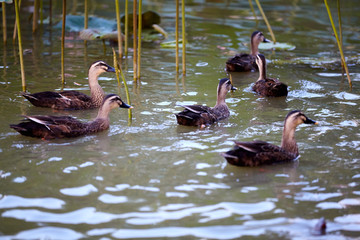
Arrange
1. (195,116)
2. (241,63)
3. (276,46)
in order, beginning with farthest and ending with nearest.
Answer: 1. (276,46)
2. (241,63)
3. (195,116)

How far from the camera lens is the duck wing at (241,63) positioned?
11867 mm

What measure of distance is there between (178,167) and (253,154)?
94cm

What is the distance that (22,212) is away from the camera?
18.0 ft

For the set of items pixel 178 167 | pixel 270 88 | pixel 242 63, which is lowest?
pixel 178 167

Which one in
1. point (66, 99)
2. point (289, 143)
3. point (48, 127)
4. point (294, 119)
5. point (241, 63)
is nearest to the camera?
point (289, 143)

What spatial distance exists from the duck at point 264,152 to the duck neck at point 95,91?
11.5ft

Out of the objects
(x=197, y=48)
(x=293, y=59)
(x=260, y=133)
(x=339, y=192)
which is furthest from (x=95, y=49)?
(x=339, y=192)

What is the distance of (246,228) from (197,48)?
29.8 feet

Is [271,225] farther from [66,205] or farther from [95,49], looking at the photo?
[95,49]

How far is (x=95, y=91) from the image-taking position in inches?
381

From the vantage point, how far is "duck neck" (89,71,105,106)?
31.5 feet

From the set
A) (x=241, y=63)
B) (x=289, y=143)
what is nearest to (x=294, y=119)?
(x=289, y=143)

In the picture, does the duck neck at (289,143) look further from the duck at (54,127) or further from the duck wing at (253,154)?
the duck at (54,127)

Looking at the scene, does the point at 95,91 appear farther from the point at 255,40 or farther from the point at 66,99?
the point at 255,40
